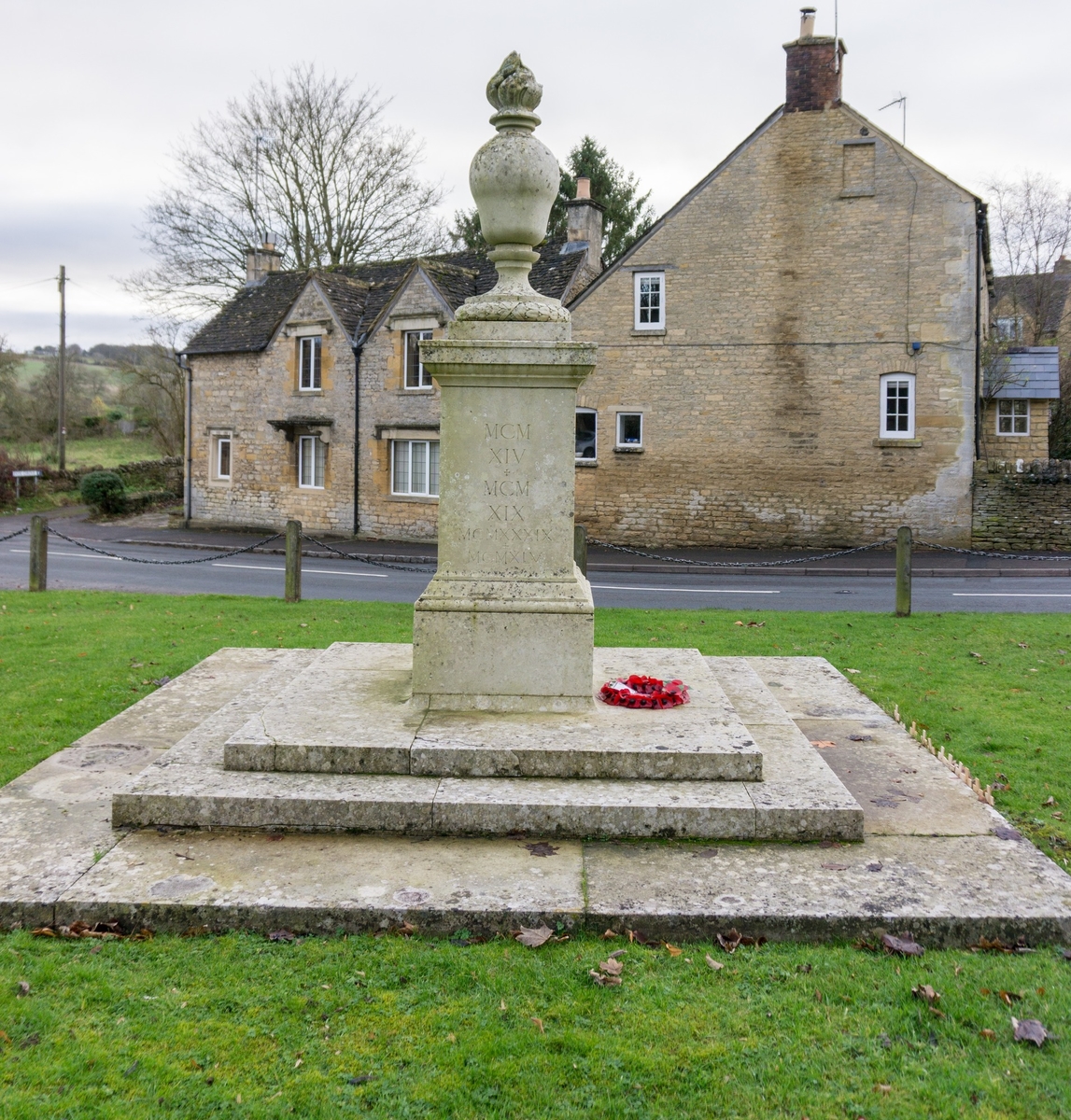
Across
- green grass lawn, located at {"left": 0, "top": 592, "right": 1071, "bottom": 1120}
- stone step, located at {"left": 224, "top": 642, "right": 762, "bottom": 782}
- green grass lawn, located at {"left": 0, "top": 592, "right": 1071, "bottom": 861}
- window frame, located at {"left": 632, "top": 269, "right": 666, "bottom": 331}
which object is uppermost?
window frame, located at {"left": 632, "top": 269, "right": 666, "bottom": 331}

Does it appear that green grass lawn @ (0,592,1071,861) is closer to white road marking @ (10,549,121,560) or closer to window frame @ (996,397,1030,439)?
white road marking @ (10,549,121,560)

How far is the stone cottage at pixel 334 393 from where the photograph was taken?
28.8 m

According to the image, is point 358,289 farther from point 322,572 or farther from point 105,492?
point 322,572

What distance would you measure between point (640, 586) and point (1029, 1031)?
14.8 m

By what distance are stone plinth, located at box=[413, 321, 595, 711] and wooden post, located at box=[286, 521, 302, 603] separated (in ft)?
28.2

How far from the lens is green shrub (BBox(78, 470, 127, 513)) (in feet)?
119

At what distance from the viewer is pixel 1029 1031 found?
359 cm

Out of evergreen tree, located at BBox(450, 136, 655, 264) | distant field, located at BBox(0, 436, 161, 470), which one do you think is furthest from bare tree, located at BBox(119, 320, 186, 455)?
evergreen tree, located at BBox(450, 136, 655, 264)

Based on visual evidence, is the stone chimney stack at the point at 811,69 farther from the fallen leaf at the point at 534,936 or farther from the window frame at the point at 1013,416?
the fallen leaf at the point at 534,936

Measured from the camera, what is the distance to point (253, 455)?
1273 inches

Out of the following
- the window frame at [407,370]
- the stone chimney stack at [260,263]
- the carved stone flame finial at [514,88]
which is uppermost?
the stone chimney stack at [260,263]

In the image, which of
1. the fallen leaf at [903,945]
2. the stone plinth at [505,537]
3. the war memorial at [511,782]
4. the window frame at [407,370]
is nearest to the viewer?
the fallen leaf at [903,945]

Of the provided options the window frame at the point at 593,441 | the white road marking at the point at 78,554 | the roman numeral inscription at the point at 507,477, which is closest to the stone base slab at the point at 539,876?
the roman numeral inscription at the point at 507,477

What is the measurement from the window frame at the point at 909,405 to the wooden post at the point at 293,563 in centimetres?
1583
